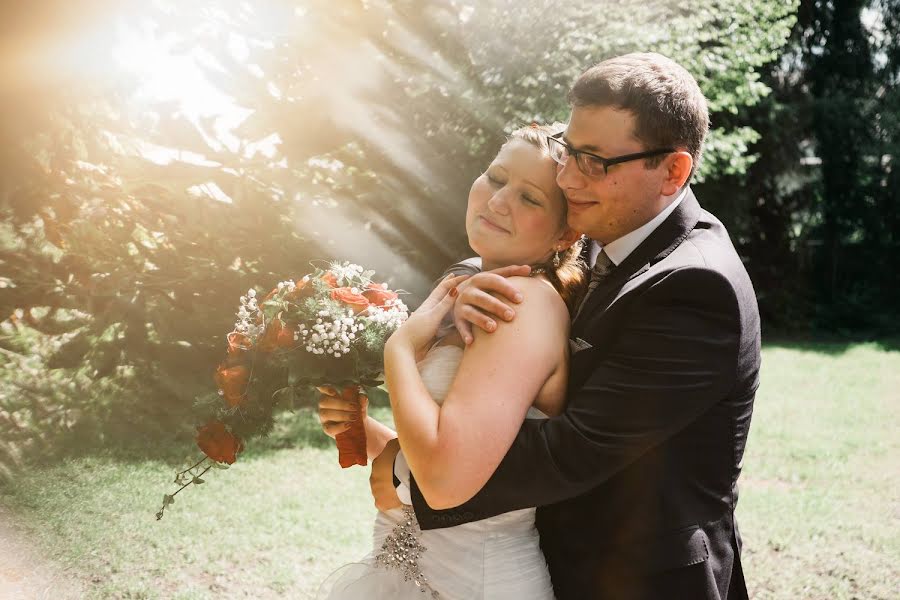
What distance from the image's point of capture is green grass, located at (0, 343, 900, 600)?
472 centimetres

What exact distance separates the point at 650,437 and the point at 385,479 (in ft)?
2.61

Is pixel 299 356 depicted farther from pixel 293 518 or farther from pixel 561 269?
pixel 293 518

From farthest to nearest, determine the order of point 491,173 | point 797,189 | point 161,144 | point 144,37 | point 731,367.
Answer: point 797,189 → point 161,144 → point 144,37 → point 491,173 → point 731,367

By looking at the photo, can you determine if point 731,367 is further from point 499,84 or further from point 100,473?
point 499,84

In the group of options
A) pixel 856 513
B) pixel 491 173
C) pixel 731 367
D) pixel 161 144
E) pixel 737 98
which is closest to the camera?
pixel 731 367

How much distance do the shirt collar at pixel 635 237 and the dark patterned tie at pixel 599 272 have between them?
0.03 metres

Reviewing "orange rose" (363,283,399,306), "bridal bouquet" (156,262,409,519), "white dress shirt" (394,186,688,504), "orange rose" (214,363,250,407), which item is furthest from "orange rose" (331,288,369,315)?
"white dress shirt" (394,186,688,504)

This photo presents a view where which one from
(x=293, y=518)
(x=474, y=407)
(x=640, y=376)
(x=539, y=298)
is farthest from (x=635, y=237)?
(x=293, y=518)

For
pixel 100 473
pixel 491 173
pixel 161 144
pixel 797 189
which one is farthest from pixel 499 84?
pixel 797 189

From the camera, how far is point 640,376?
1729mm

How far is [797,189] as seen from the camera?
16438 millimetres

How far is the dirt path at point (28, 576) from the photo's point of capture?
431cm

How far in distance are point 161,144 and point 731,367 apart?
6.00 m

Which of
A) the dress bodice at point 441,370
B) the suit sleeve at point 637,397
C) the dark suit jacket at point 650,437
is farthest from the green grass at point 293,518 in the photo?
the suit sleeve at point 637,397
